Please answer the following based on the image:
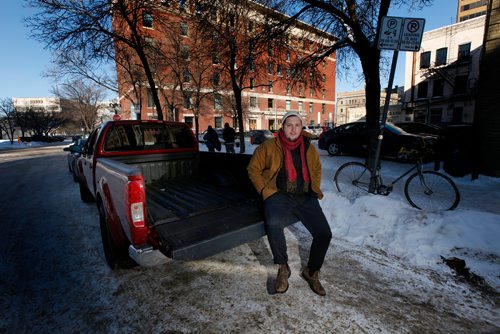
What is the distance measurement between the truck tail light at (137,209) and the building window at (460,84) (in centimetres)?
3735

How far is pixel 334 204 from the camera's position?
4695 mm

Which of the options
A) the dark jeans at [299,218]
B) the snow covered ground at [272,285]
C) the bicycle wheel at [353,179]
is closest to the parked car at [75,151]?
the snow covered ground at [272,285]

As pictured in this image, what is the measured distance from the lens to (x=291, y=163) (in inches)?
106

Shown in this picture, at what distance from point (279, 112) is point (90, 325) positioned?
165 ft

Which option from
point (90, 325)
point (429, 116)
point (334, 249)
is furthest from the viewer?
point (429, 116)

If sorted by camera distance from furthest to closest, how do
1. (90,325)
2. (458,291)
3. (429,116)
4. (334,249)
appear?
(429,116) → (334,249) → (458,291) → (90,325)

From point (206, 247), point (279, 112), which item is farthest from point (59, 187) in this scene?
point (279, 112)

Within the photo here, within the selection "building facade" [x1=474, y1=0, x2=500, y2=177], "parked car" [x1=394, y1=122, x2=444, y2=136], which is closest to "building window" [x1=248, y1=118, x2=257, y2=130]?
"parked car" [x1=394, y1=122, x2=444, y2=136]

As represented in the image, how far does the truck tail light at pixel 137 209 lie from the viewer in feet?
6.95

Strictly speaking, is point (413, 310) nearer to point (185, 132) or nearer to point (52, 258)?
point (52, 258)

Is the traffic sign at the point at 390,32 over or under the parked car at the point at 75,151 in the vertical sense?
over

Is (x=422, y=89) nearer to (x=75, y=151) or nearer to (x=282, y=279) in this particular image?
(x=282, y=279)

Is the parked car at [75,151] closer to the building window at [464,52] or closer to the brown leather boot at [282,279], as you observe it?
the brown leather boot at [282,279]

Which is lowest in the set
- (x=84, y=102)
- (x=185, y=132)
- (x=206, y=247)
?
(x=206, y=247)
